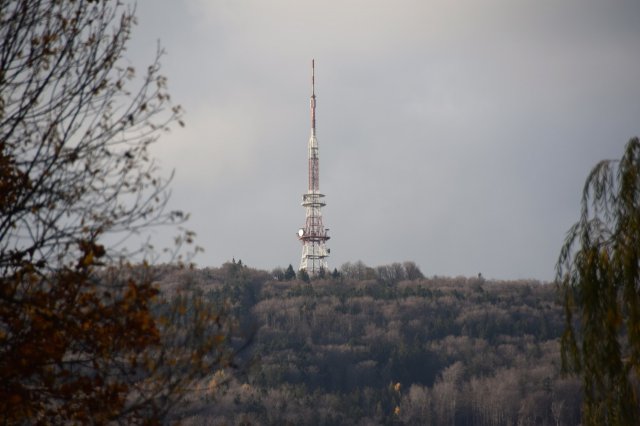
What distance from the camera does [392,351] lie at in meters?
143

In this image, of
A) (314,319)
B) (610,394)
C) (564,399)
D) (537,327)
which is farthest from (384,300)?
(610,394)

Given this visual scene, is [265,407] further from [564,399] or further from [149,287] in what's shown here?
[149,287]

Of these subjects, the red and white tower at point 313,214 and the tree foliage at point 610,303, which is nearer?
the tree foliage at point 610,303

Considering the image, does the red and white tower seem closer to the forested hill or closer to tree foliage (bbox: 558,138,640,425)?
the forested hill

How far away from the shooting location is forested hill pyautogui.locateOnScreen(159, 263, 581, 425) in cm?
11262

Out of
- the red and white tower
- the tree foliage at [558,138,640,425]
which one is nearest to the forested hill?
the red and white tower

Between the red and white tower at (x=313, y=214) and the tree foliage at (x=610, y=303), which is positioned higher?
the red and white tower at (x=313, y=214)

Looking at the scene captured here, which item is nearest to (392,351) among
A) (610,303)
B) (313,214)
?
(313,214)

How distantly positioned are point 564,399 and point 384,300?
50.6 metres

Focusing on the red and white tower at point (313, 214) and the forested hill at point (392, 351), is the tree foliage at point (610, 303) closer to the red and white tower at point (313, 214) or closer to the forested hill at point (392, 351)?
the forested hill at point (392, 351)

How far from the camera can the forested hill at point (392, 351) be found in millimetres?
112625

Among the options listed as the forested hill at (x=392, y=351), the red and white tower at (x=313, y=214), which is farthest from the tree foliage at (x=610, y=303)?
the red and white tower at (x=313, y=214)

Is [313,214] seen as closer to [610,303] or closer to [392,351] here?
[392,351]

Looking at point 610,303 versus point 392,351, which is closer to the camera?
point 610,303
